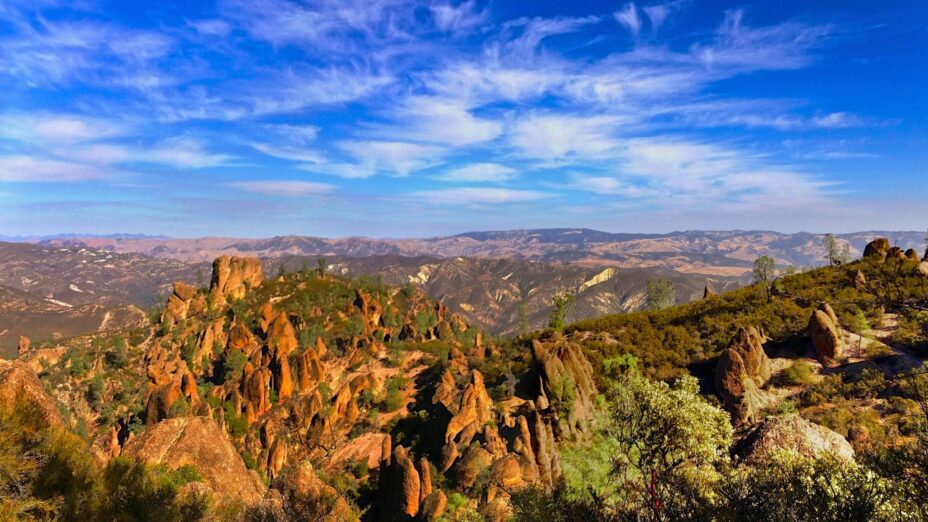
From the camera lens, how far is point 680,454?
20.4 meters

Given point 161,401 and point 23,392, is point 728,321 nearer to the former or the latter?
point 23,392

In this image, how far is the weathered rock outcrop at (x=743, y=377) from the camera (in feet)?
124

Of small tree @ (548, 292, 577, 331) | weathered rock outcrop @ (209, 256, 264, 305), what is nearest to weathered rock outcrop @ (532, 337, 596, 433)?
small tree @ (548, 292, 577, 331)

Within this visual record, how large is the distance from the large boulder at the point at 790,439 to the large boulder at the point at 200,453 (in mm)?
31646

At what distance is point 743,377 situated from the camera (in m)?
39.1

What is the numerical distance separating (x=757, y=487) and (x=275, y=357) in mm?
76109

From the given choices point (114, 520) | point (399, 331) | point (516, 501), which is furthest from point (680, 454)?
point (399, 331)

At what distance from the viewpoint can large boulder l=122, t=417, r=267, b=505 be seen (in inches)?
1001

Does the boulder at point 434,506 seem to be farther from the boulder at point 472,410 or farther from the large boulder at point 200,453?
the large boulder at point 200,453

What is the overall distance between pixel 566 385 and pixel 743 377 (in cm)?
1562

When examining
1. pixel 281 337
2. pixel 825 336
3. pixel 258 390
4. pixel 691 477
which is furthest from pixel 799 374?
pixel 281 337

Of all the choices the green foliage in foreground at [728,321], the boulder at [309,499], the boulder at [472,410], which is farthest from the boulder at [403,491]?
the green foliage in foreground at [728,321]

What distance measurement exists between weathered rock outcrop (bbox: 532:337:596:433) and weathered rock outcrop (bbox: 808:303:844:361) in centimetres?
2308

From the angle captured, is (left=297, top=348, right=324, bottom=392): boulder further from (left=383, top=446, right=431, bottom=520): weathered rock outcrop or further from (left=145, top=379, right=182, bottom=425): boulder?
(left=383, top=446, right=431, bottom=520): weathered rock outcrop
